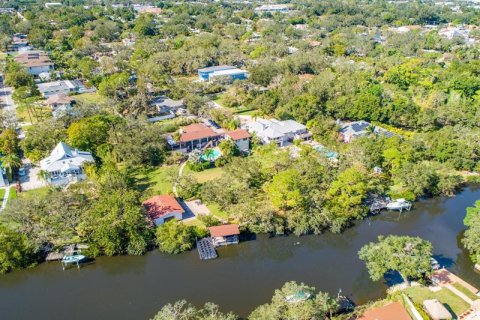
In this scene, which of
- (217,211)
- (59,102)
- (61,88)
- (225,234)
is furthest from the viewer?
(61,88)

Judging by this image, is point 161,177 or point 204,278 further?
point 161,177

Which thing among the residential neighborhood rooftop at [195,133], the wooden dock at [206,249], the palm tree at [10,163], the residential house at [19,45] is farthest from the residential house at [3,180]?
the residential house at [19,45]

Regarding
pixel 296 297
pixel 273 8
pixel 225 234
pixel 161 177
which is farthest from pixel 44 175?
pixel 273 8

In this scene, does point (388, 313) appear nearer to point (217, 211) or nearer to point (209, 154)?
point (217, 211)

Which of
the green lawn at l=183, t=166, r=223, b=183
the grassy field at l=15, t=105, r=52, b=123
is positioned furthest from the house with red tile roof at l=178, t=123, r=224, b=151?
the grassy field at l=15, t=105, r=52, b=123

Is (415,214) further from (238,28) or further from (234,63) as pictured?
(238,28)

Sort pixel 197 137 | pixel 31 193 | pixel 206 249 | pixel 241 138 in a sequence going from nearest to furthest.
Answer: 1. pixel 206 249
2. pixel 31 193
3. pixel 241 138
4. pixel 197 137

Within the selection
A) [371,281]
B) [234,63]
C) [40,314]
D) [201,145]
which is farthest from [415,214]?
[234,63]

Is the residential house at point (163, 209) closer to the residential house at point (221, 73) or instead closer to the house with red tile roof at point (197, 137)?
the house with red tile roof at point (197, 137)
